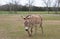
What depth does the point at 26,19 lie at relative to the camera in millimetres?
10859

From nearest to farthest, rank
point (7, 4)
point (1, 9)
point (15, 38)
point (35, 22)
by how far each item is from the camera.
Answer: point (15, 38) → point (35, 22) → point (1, 9) → point (7, 4)

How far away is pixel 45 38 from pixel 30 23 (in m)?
1.21

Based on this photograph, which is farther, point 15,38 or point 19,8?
point 19,8

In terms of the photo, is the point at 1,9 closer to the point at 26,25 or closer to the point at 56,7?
the point at 56,7

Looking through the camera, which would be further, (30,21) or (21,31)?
(21,31)

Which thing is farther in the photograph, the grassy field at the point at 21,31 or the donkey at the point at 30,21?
the grassy field at the point at 21,31

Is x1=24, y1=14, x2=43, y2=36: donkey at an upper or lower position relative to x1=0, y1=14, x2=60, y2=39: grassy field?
upper

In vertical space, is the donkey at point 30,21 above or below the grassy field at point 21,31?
above

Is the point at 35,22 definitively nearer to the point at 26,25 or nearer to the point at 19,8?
the point at 26,25

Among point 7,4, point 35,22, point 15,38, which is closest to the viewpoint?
point 15,38

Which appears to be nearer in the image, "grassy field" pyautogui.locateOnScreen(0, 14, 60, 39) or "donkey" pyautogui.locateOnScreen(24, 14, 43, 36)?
"donkey" pyautogui.locateOnScreen(24, 14, 43, 36)

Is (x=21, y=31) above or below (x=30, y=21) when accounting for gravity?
below

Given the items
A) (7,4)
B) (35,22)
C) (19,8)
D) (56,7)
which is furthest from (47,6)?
(35,22)

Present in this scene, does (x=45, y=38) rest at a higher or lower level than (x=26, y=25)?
lower
